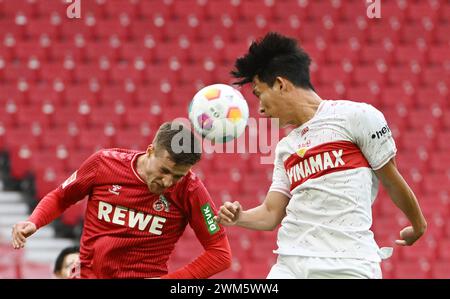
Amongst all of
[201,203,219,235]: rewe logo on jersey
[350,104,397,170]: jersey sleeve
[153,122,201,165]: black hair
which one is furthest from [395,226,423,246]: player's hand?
[153,122,201,165]: black hair

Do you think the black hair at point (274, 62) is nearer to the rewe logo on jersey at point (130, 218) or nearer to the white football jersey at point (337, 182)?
the white football jersey at point (337, 182)

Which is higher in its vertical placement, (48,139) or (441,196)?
(48,139)

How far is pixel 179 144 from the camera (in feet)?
12.4

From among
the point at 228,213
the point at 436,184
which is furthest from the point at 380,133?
the point at 436,184

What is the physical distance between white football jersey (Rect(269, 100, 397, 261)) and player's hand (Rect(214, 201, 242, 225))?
22 cm

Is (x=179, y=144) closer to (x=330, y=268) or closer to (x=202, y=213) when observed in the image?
(x=202, y=213)

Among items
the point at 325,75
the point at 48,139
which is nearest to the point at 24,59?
the point at 48,139

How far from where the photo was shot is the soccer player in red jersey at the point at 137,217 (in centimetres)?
391

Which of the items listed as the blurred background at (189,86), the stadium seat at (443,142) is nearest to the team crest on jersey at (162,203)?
the blurred background at (189,86)

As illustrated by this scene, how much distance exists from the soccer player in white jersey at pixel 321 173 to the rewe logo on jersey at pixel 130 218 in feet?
1.41

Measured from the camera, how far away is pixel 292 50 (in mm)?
3738

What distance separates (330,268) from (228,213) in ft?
1.49
